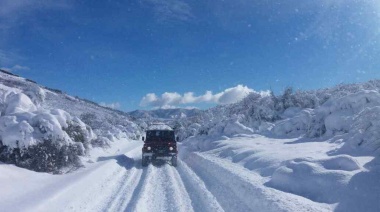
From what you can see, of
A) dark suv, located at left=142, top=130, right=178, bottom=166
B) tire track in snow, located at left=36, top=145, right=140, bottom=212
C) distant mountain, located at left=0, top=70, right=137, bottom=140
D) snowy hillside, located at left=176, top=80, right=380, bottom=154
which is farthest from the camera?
distant mountain, located at left=0, top=70, right=137, bottom=140

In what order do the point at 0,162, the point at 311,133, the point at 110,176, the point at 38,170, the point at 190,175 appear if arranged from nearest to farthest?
the point at 0,162 → the point at 38,170 → the point at 110,176 → the point at 190,175 → the point at 311,133

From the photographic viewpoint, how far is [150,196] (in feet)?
34.7

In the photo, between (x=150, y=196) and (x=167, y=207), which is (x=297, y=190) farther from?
(x=150, y=196)

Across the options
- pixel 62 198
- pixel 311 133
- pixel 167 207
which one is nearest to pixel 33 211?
pixel 62 198

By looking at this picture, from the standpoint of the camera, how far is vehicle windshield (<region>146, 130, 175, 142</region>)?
2095 cm

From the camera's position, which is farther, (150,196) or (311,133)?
(311,133)

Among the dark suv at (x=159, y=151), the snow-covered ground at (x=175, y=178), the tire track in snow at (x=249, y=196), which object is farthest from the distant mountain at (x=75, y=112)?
the tire track in snow at (x=249, y=196)

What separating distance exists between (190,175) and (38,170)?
6519 mm

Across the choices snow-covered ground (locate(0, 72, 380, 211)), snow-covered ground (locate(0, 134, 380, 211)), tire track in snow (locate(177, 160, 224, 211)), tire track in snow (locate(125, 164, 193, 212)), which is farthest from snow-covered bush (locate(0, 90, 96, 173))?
tire track in snow (locate(177, 160, 224, 211))

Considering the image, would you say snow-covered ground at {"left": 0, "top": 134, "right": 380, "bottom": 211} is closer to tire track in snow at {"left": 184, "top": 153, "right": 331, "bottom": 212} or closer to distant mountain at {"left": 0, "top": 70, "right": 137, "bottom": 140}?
tire track in snow at {"left": 184, "top": 153, "right": 331, "bottom": 212}

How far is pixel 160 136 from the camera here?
21297mm

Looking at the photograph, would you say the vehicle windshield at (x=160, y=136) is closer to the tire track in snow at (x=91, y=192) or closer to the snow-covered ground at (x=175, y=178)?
the snow-covered ground at (x=175, y=178)

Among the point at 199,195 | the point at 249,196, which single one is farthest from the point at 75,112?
the point at 249,196

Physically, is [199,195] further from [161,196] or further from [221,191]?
[161,196]
